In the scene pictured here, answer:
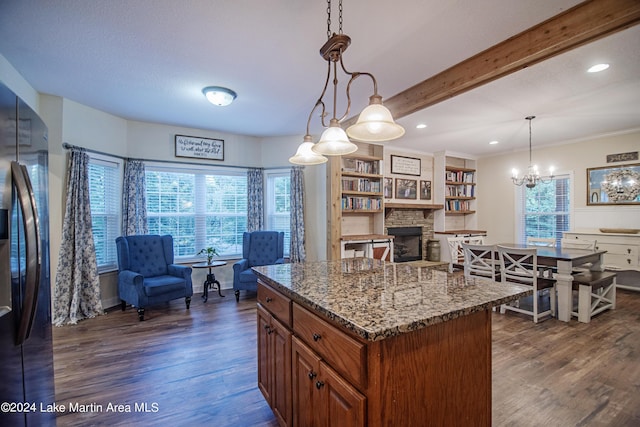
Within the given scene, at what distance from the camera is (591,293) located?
3365 millimetres

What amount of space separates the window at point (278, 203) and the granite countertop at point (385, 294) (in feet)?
10.4

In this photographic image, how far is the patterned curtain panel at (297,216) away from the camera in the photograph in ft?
15.9

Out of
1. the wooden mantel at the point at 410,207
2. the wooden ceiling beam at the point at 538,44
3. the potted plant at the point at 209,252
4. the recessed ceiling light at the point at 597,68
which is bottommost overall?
the potted plant at the point at 209,252

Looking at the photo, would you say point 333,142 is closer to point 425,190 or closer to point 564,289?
point 564,289

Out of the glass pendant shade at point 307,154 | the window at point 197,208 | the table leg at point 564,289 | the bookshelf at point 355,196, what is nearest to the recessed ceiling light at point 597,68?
the table leg at point 564,289

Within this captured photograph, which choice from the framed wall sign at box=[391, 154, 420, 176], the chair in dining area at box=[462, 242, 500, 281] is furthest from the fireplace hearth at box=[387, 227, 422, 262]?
the chair in dining area at box=[462, 242, 500, 281]

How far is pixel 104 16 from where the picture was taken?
2010 millimetres

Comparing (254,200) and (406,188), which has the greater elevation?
(406,188)

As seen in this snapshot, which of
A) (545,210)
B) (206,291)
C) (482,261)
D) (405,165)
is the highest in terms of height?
(405,165)

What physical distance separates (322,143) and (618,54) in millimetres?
2770

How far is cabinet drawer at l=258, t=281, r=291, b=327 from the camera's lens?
1.56 m

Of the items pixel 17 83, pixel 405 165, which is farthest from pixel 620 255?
pixel 17 83

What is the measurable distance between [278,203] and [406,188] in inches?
107

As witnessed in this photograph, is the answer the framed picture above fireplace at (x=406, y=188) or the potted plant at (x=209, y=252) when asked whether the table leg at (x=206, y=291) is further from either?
the framed picture above fireplace at (x=406, y=188)
